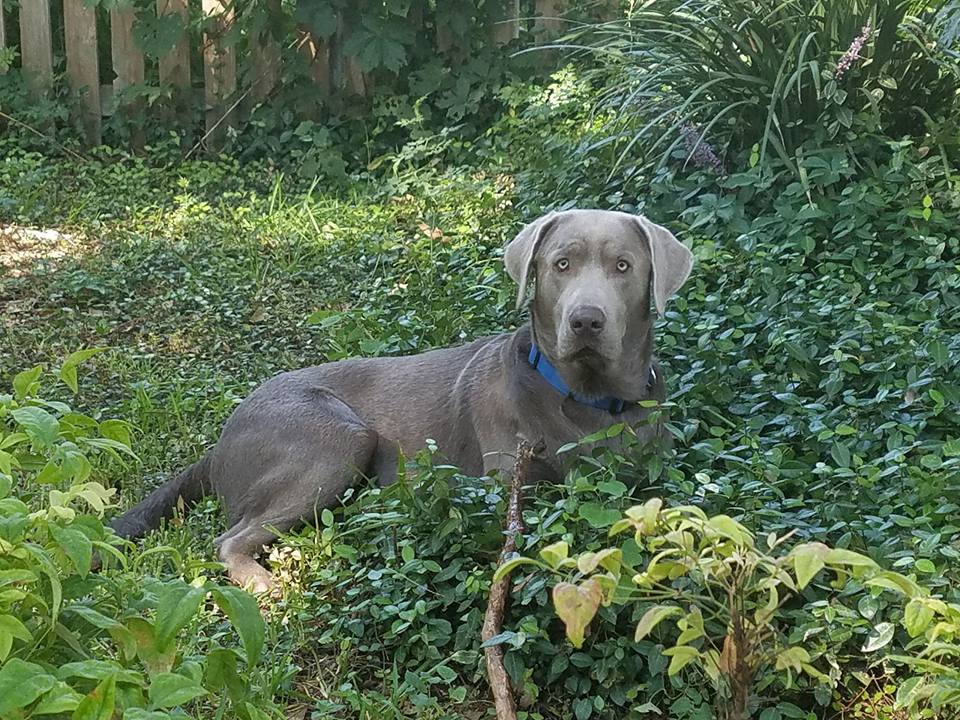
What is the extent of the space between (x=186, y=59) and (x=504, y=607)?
6.96 m

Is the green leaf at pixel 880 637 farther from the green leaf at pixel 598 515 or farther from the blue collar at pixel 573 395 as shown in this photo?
the blue collar at pixel 573 395

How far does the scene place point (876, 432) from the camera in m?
3.92

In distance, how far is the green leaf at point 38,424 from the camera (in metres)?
2.36

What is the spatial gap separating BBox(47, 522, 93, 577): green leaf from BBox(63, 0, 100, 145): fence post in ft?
25.0

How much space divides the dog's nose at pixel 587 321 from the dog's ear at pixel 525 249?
11.6 inches

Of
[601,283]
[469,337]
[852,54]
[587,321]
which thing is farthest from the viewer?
[852,54]

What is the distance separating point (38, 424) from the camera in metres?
2.37

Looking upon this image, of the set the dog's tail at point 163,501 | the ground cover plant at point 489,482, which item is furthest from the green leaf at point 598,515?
the dog's tail at point 163,501

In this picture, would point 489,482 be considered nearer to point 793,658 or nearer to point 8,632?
point 793,658

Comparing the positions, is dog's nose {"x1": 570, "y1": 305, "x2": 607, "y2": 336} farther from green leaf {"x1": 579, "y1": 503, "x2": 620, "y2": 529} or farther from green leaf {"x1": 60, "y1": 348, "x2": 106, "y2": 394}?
green leaf {"x1": 60, "y1": 348, "x2": 106, "y2": 394}

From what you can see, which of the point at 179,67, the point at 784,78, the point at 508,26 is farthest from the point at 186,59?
the point at 784,78

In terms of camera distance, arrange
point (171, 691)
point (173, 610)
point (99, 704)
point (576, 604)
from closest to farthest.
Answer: point (576, 604)
point (99, 704)
point (171, 691)
point (173, 610)

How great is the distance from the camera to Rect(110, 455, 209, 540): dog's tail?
419 centimetres

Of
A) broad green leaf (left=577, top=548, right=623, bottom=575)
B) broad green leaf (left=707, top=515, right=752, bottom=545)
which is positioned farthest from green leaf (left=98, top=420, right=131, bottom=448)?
broad green leaf (left=707, top=515, right=752, bottom=545)
